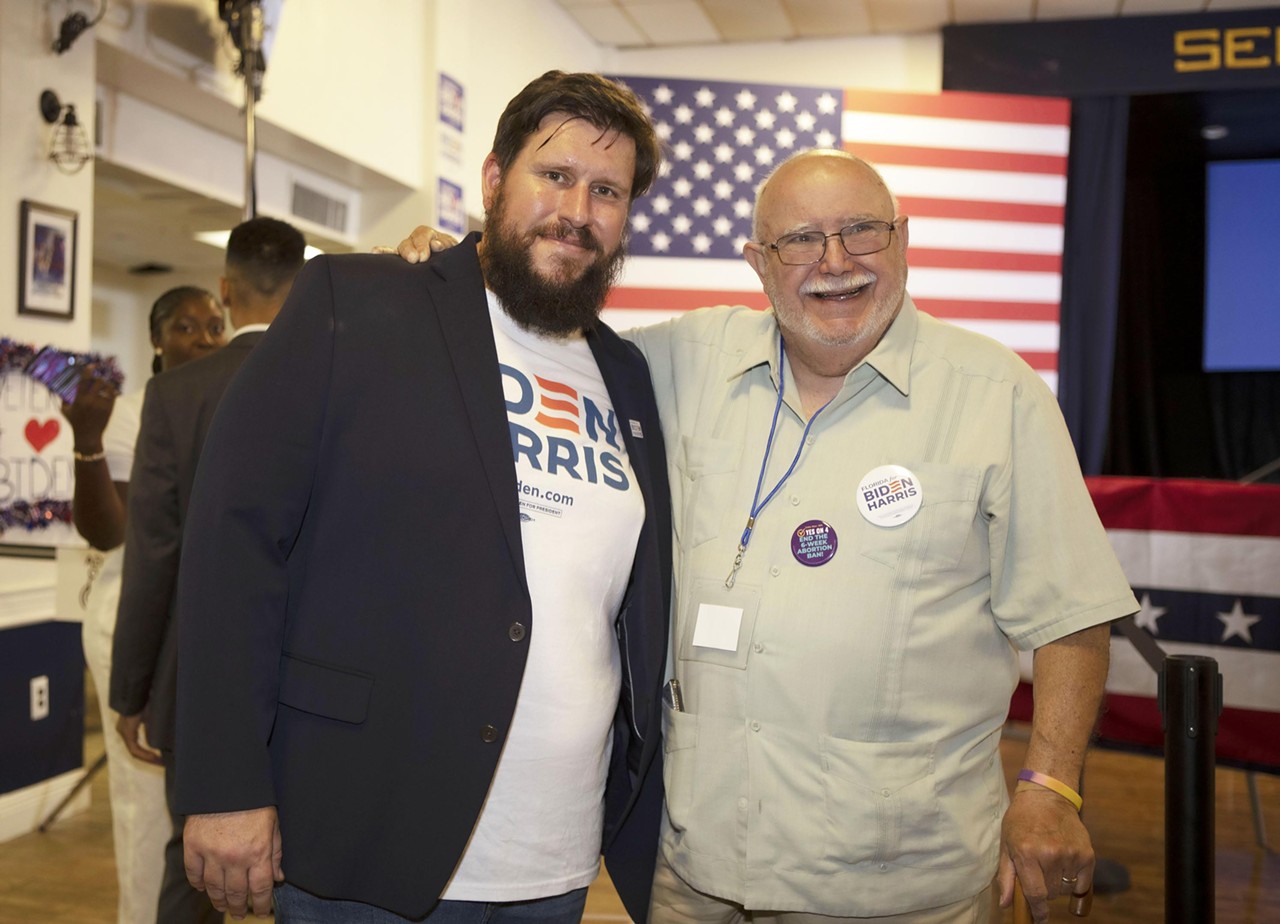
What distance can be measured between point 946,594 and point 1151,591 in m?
3.02

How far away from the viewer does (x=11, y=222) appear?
Result: 4.34 meters

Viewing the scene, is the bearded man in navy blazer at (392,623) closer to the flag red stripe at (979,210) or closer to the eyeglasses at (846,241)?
the eyeglasses at (846,241)

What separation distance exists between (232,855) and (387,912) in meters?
0.23

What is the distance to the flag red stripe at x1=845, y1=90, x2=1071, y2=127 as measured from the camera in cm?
745

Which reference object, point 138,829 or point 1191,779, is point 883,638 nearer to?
point 1191,779

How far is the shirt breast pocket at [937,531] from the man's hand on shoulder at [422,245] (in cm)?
82

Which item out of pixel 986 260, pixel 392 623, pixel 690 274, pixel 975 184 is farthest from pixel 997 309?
pixel 392 623

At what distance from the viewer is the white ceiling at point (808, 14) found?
26.2 ft

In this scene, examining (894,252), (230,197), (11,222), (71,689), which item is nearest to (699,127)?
(230,197)

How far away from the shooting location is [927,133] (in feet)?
24.4

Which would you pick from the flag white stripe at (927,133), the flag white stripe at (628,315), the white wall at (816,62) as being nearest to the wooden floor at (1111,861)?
the flag white stripe at (628,315)

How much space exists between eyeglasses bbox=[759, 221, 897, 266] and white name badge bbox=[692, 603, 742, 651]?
605 mm

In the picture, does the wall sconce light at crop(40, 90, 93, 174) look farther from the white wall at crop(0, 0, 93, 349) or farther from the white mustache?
the white mustache

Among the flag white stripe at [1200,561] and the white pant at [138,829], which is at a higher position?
the flag white stripe at [1200,561]
